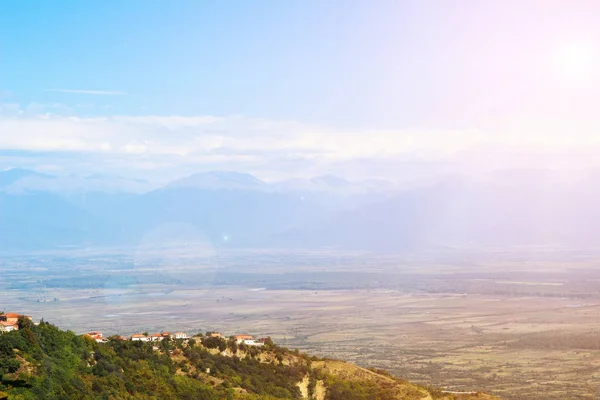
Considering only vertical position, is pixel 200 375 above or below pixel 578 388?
above

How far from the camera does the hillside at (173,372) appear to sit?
2916cm

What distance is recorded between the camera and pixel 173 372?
3750cm

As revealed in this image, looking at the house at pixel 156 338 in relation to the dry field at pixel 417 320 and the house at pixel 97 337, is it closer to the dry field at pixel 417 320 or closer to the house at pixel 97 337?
the house at pixel 97 337

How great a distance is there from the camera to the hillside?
95.7ft

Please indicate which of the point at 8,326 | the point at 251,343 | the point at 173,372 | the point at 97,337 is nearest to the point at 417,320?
the point at 251,343

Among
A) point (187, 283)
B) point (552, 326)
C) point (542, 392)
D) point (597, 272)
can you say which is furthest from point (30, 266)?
point (542, 392)

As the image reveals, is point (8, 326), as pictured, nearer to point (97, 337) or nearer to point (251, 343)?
point (97, 337)

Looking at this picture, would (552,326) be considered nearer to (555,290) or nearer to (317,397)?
(555,290)

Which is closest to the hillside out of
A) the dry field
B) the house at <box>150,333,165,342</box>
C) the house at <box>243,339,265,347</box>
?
the house at <box>243,339,265,347</box>

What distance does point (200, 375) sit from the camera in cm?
3812

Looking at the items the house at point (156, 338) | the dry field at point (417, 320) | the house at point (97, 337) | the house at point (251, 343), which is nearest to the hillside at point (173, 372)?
the house at point (251, 343)

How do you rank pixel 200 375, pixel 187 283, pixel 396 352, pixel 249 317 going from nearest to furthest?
pixel 200 375
pixel 396 352
pixel 249 317
pixel 187 283

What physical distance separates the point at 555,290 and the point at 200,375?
330 feet

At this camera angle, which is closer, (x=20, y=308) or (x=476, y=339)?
(x=476, y=339)
